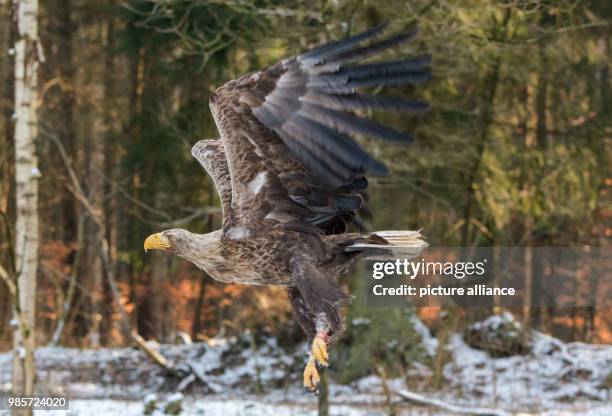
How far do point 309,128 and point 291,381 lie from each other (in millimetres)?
9122

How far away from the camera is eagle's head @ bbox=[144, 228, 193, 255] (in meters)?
4.45

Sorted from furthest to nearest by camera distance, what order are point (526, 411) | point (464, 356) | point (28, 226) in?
point (464, 356)
point (526, 411)
point (28, 226)

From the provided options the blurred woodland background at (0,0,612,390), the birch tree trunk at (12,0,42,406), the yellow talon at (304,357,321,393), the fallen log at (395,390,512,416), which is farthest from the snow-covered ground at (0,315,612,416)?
the yellow talon at (304,357,321,393)

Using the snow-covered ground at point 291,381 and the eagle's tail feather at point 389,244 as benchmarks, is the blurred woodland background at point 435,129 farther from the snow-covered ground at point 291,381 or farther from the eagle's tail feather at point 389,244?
the eagle's tail feather at point 389,244

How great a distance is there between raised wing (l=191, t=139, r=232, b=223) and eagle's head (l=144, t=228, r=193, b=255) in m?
0.48

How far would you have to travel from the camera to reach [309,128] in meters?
3.89

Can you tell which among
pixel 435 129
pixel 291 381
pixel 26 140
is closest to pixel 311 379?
pixel 26 140

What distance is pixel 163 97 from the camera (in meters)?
14.2

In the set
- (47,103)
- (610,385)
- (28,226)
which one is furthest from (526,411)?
(47,103)

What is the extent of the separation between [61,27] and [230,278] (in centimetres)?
1563

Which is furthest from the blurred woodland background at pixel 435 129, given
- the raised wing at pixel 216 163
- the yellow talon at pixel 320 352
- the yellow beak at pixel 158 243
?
the yellow talon at pixel 320 352

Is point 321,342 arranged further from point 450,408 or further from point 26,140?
point 450,408

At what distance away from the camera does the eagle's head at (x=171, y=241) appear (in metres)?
4.45

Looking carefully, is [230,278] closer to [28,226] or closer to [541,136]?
[28,226]
